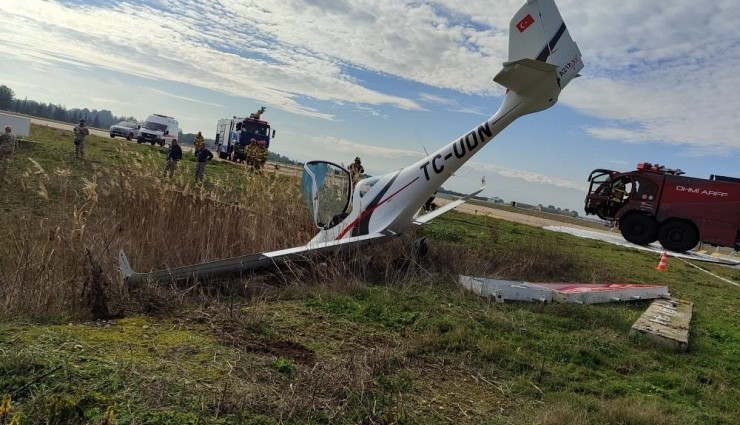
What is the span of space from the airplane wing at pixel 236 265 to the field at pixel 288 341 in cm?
14

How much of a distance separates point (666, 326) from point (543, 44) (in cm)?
456

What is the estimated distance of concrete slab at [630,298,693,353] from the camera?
546cm


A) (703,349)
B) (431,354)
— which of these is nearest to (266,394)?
(431,354)

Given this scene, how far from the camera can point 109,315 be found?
4590 millimetres

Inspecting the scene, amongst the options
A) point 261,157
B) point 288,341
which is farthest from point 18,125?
point 288,341

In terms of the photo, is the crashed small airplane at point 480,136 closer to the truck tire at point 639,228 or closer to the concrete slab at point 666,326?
the concrete slab at point 666,326

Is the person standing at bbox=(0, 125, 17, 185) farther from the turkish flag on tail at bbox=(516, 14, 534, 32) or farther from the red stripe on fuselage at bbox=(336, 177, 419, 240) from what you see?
the turkish flag on tail at bbox=(516, 14, 534, 32)

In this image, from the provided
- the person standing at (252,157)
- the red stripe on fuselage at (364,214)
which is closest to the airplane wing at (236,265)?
the red stripe on fuselage at (364,214)

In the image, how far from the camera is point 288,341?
14.0ft

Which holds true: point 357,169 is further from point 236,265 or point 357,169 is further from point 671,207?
point 671,207

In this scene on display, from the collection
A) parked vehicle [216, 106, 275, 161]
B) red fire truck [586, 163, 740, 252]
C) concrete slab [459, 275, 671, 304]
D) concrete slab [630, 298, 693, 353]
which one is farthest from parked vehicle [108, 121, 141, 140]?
concrete slab [630, 298, 693, 353]

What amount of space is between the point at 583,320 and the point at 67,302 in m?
5.55

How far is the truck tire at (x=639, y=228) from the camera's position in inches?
727

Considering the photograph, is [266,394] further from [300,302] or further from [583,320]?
[583,320]
